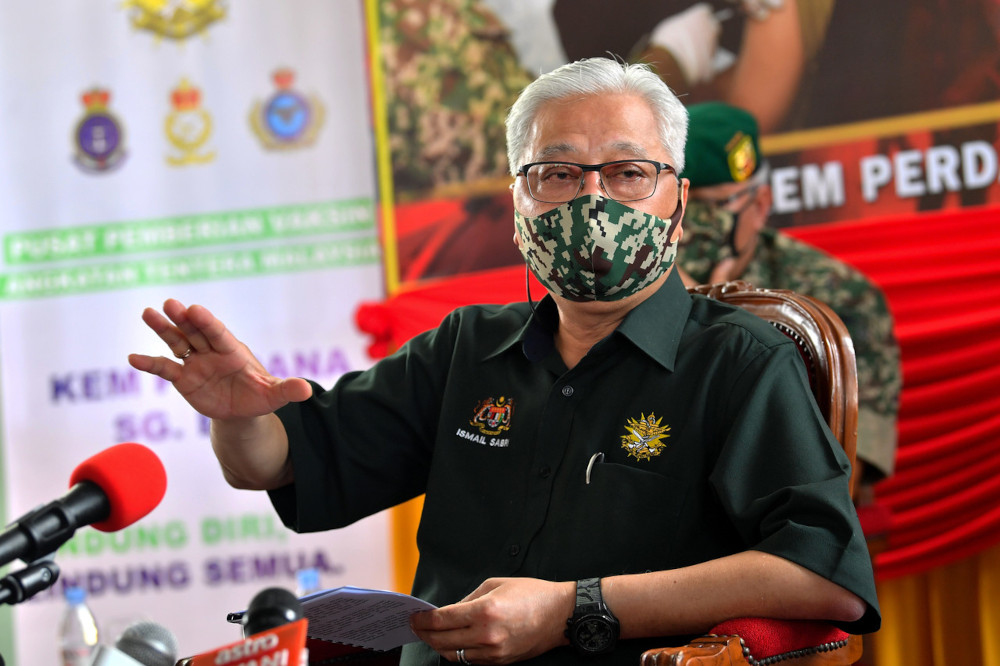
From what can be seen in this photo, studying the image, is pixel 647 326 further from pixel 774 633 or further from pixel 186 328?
pixel 186 328

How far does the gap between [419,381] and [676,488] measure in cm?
53

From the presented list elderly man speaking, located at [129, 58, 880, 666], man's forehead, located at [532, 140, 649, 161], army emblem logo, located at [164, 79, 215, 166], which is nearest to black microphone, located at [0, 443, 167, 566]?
elderly man speaking, located at [129, 58, 880, 666]

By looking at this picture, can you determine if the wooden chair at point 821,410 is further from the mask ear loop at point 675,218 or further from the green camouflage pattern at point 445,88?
the green camouflage pattern at point 445,88

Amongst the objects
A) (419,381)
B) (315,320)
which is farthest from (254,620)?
(315,320)

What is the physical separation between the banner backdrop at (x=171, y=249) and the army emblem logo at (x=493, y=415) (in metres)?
2.05

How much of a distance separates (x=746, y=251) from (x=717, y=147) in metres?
0.29

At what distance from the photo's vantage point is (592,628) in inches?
50.3

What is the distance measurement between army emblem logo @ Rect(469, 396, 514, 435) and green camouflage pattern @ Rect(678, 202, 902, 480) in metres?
1.13

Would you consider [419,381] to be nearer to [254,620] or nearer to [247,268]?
[254,620]

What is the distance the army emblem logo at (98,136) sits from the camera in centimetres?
382

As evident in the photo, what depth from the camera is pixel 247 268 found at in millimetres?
3746

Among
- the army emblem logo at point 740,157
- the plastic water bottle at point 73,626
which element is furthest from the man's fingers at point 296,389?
the plastic water bottle at point 73,626

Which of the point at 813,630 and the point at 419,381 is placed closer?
the point at 813,630

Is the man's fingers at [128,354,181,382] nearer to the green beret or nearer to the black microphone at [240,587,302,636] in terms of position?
the black microphone at [240,587,302,636]
